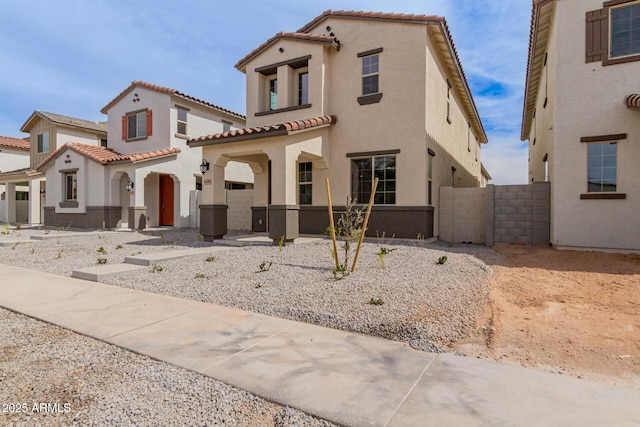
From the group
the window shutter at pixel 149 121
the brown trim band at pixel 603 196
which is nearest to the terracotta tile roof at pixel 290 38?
the window shutter at pixel 149 121

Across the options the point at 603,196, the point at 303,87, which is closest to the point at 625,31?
the point at 603,196

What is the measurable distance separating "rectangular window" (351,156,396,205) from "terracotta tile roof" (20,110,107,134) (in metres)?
20.4

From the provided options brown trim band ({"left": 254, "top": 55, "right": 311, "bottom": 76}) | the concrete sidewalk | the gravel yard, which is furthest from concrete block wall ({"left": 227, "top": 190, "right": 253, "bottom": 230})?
the concrete sidewalk

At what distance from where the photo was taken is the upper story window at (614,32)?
8.92 m

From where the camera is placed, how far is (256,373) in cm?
304

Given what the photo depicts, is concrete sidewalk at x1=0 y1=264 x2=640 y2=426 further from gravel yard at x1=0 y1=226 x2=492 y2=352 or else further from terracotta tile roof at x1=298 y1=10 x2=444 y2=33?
terracotta tile roof at x1=298 y1=10 x2=444 y2=33

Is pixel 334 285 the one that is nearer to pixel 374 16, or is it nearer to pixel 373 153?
pixel 373 153

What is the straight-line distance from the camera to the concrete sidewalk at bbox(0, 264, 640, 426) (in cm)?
247

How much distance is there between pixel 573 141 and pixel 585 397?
9084mm

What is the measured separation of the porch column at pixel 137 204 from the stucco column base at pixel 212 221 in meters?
6.78

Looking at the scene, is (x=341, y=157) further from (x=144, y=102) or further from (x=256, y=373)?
(x=144, y=102)

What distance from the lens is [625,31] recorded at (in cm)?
902

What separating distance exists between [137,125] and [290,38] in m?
11.6

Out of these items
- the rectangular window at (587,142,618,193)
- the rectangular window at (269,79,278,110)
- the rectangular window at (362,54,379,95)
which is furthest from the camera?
the rectangular window at (269,79,278,110)
